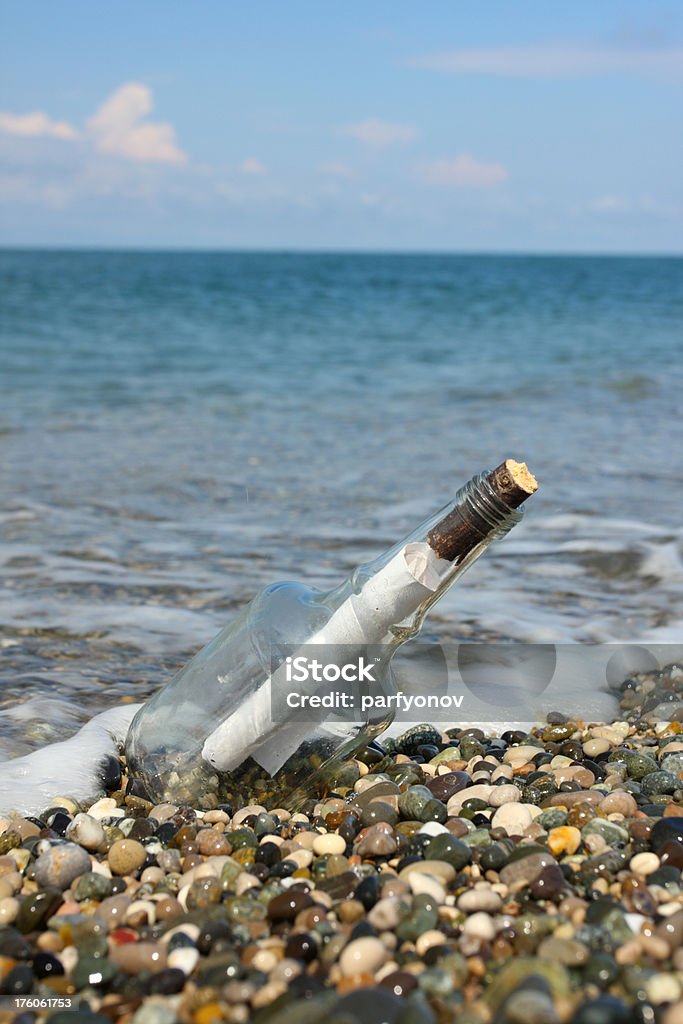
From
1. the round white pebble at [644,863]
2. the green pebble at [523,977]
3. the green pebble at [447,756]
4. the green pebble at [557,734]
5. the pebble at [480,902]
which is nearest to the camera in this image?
the green pebble at [523,977]

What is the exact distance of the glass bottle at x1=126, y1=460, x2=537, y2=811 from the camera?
2070 millimetres

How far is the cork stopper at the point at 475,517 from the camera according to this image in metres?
1.97

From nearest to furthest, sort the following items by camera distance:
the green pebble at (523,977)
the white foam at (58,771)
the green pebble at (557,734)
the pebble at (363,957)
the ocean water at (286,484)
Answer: the green pebble at (523,977), the pebble at (363,957), the white foam at (58,771), the green pebble at (557,734), the ocean water at (286,484)

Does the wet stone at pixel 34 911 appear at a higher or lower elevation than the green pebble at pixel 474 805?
lower

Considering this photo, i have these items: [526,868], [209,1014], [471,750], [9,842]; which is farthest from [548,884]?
[9,842]

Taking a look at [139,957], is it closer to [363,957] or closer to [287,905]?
[287,905]

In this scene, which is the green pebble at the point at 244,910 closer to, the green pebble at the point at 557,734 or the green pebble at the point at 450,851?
the green pebble at the point at 450,851

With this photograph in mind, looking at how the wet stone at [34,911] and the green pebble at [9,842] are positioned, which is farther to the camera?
the green pebble at [9,842]

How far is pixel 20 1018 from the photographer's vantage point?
4.89 ft

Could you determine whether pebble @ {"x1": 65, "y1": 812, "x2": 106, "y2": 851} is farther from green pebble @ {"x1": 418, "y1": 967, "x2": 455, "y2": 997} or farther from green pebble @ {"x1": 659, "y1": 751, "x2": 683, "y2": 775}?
green pebble @ {"x1": 659, "y1": 751, "x2": 683, "y2": 775}

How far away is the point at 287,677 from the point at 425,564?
0.37 m

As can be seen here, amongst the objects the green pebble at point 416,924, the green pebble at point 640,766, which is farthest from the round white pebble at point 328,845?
the green pebble at point 640,766

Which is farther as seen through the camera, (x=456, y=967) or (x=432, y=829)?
(x=432, y=829)

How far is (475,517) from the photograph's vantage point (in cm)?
202
